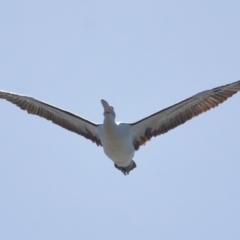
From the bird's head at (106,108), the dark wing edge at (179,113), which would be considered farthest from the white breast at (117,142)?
the dark wing edge at (179,113)

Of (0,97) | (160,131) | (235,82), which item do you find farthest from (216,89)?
(0,97)

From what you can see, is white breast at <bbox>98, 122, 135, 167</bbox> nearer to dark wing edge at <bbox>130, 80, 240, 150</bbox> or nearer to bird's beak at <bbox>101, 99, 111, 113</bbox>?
bird's beak at <bbox>101, 99, 111, 113</bbox>

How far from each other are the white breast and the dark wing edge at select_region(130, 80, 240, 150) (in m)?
0.53

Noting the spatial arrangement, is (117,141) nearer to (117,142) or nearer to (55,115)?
(117,142)

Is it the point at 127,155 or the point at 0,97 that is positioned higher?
the point at 0,97

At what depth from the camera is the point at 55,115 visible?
2980 cm

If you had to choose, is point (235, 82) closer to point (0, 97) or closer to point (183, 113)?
point (183, 113)

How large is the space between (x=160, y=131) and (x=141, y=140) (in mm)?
655

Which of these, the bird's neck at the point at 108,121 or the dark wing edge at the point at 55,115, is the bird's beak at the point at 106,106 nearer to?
the bird's neck at the point at 108,121

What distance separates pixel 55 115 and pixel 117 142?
2.71m

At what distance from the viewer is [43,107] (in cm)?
2962

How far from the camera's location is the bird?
28016 mm

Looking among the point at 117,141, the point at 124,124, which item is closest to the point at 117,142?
the point at 117,141

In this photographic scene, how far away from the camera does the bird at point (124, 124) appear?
28016 mm
